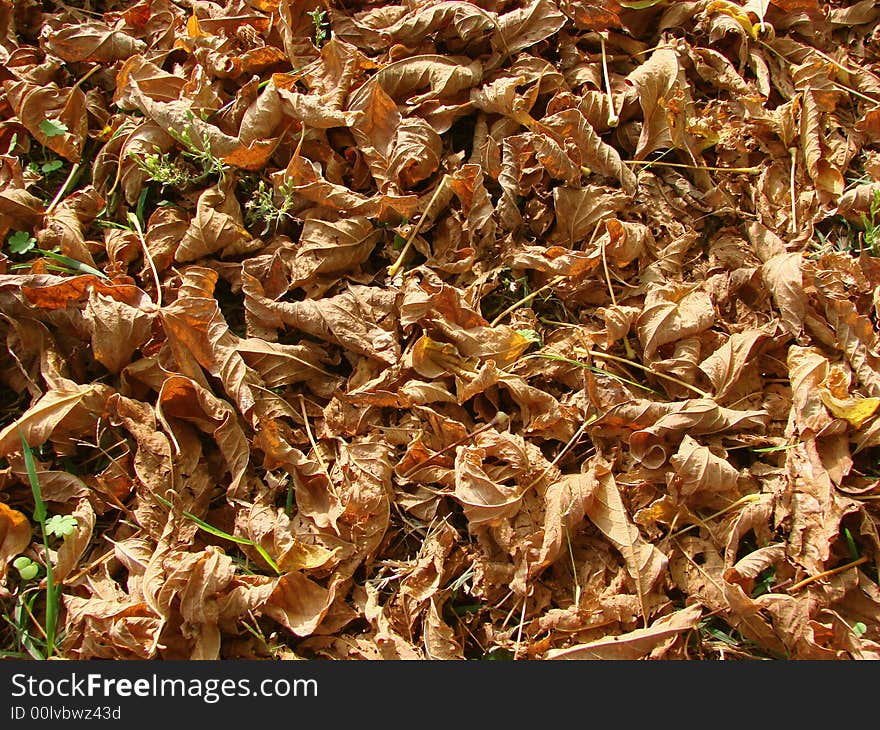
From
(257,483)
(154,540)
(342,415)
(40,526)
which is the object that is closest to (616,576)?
(342,415)

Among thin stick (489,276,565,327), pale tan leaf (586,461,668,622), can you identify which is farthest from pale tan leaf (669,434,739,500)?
thin stick (489,276,565,327)

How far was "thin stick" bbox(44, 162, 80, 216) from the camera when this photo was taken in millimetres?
2152

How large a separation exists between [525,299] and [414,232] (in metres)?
0.35

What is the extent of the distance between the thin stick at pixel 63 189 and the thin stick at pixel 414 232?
99cm

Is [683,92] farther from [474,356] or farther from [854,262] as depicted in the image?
[474,356]

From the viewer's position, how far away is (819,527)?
1719 mm

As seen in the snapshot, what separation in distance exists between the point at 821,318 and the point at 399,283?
44.0 inches

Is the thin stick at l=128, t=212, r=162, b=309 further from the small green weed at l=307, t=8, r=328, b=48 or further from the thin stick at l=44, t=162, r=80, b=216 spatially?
the small green weed at l=307, t=8, r=328, b=48

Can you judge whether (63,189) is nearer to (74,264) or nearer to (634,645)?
(74,264)

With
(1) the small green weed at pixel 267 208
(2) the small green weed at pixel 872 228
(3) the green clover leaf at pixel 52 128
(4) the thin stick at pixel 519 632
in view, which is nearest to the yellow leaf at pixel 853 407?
(2) the small green weed at pixel 872 228

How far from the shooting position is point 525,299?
202cm

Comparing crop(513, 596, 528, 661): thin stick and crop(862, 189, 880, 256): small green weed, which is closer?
crop(513, 596, 528, 661): thin stick

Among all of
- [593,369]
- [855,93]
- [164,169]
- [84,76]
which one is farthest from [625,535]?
[84,76]

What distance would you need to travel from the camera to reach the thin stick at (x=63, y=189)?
2.15m
